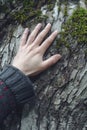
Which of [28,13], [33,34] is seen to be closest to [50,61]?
[33,34]

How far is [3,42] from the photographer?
2.58 m

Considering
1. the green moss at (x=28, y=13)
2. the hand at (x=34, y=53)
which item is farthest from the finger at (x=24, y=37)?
the green moss at (x=28, y=13)

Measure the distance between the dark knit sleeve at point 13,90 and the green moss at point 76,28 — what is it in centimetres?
39

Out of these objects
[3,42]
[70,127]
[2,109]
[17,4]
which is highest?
[17,4]

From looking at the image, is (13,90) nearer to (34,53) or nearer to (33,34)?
(34,53)

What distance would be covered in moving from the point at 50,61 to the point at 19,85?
0.89 ft

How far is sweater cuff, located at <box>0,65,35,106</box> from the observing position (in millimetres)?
2217

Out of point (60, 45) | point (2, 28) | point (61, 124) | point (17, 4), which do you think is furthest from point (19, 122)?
point (17, 4)

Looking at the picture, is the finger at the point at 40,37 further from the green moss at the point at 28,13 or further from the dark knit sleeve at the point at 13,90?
the dark knit sleeve at the point at 13,90

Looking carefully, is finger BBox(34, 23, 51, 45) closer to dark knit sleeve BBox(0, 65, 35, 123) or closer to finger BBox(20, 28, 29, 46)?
finger BBox(20, 28, 29, 46)

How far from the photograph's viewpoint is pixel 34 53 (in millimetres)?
2312

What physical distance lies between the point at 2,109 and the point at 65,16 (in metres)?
0.81

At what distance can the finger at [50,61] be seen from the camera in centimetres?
228

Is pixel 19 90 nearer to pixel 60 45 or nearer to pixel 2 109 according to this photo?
pixel 2 109
